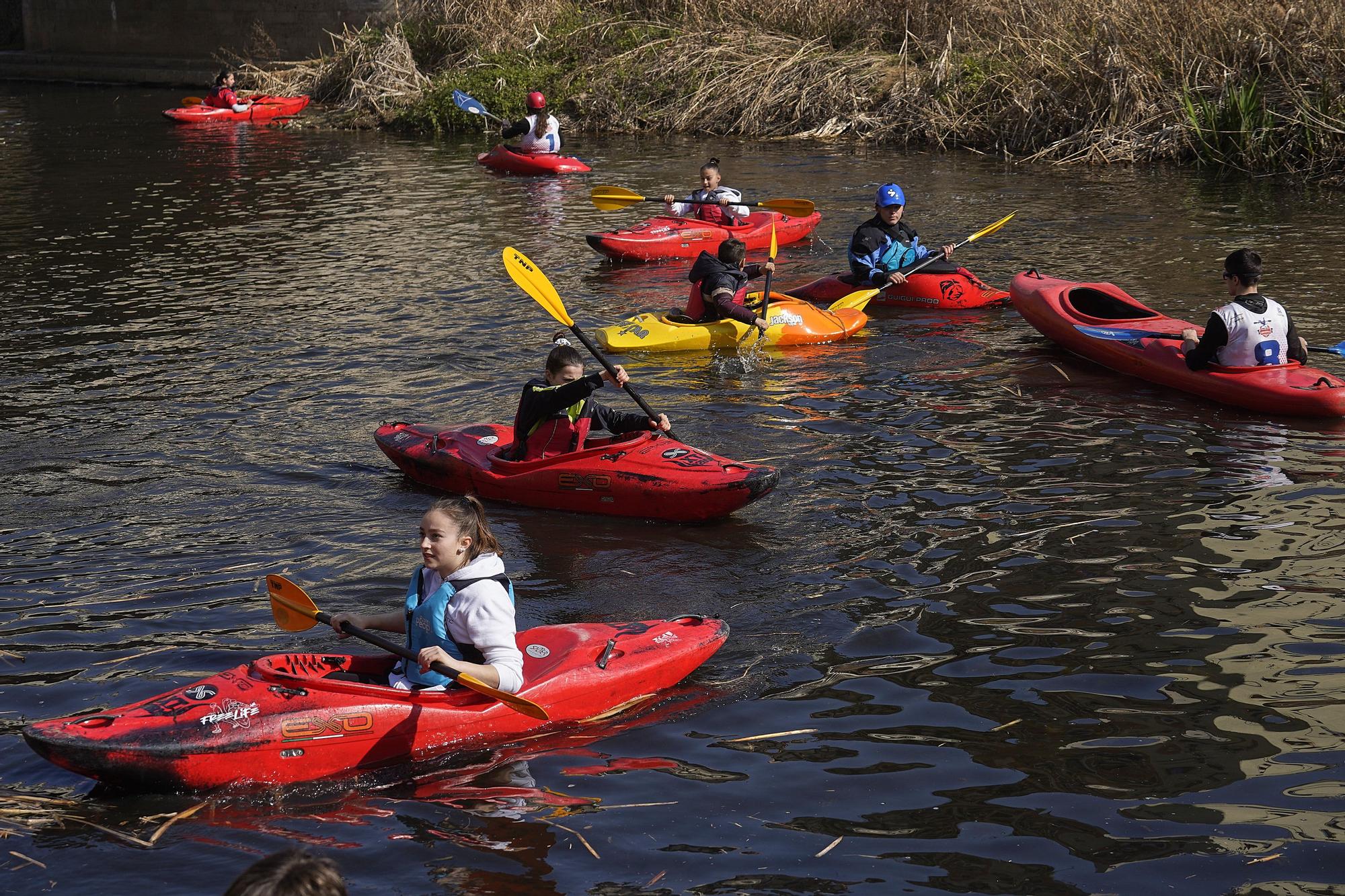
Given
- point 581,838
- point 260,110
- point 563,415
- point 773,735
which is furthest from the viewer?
point 260,110

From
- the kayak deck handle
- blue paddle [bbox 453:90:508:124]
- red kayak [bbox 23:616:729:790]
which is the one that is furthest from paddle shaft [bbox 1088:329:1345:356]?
blue paddle [bbox 453:90:508:124]

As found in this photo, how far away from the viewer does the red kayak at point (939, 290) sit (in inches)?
485

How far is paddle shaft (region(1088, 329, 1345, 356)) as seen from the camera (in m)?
9.33

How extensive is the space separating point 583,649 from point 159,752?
1700mm

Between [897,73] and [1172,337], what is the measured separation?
13.1 meters

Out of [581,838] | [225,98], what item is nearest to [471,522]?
[581,838]

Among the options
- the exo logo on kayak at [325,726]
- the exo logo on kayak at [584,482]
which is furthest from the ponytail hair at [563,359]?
the exo logo on kayak at [325,726]

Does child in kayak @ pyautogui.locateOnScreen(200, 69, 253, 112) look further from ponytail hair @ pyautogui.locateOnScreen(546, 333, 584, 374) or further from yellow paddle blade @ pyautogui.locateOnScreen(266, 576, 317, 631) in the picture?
yellow paddle blade @ pyautogui.locateOnScreen(266, 576, 317, 631)

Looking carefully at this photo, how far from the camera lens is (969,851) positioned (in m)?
4.48

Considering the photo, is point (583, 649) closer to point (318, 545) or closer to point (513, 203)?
point (318, 545)

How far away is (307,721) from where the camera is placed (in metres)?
5.04

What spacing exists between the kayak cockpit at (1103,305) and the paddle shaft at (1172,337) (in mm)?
299

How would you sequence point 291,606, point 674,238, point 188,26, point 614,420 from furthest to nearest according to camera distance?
point 188,26, point 674,238, point 614,420, point 291,606

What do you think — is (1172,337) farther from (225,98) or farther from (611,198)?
(225,98)
